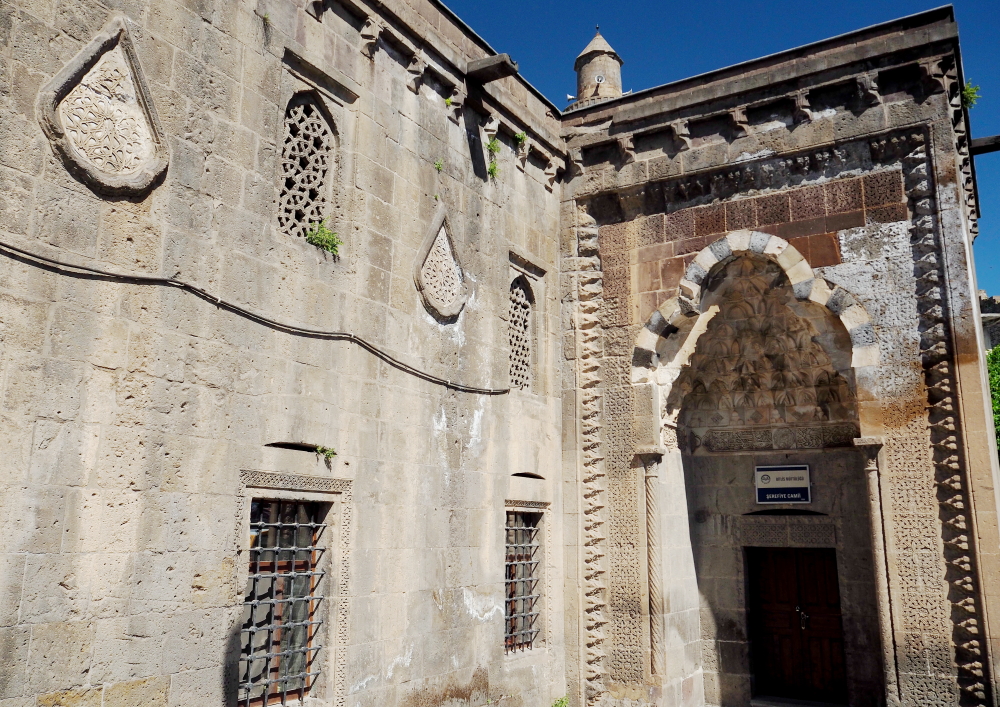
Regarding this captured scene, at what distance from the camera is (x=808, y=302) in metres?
7.96

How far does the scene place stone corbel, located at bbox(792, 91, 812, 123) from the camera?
8.10m

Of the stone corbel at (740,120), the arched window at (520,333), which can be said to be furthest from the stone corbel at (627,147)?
the arched window at (520,333)

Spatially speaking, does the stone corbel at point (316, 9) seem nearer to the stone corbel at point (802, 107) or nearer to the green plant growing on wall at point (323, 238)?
the green plant growing on wall at point (323, 238)

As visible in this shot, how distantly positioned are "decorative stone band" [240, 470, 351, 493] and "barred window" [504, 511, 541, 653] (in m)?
2.44

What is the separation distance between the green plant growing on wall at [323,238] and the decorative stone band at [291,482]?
164 cm

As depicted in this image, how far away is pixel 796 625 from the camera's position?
8906mm

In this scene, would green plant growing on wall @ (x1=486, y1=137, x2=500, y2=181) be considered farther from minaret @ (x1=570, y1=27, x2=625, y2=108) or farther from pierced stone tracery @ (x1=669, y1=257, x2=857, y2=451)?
minaret @ (x1=570, y1=27, x2=625, y2=108)

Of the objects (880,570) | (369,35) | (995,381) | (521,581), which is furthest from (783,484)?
(995,381)

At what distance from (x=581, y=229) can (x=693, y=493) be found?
3121mm

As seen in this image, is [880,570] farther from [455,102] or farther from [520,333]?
[455,102]

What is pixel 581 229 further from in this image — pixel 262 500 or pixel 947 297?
pixel 262 500

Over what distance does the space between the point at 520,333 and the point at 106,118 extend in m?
4.77

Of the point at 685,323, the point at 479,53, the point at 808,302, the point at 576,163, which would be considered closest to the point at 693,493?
the point at 685,323

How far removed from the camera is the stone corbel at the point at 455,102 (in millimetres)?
7738
